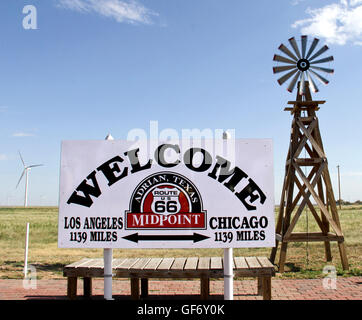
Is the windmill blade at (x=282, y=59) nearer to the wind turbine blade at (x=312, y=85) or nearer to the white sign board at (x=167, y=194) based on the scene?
the wind turbine blade at (x=312, y=85)

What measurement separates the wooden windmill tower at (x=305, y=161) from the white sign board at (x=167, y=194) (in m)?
5.74

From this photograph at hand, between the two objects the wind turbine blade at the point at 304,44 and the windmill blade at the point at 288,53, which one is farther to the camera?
the windmill blade at the point at 288,53

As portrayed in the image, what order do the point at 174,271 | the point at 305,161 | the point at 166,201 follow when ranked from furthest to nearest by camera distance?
the point at 305,161, the point at 174,271, the point at 166,201

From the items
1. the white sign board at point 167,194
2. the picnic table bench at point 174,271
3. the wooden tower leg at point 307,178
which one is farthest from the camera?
the wooden tower leg at point 307,178

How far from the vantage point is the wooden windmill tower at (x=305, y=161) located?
9945mm

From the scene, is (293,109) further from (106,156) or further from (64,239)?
(64,239)

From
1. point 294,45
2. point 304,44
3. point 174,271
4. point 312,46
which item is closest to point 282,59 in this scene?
point 294,45

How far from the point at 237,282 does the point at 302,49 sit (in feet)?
24.5

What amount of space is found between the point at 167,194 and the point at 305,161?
22.7 feet

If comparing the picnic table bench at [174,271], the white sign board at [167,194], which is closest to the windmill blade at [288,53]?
the picnic table bench at [174,271]

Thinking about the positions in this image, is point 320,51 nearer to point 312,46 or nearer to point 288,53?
point 312,46

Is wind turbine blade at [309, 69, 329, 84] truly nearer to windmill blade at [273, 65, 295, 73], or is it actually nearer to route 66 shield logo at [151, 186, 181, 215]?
windmill blade at [273, 65, 295, 73]

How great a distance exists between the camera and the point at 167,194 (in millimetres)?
4547

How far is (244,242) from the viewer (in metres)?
4.49
